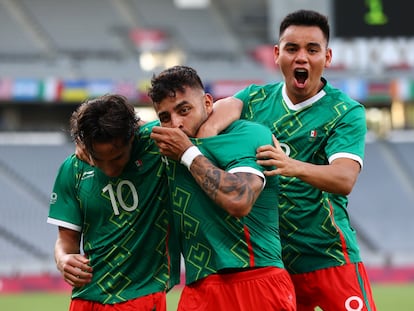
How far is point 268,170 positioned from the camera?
161 inches

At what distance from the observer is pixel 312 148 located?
4852mm

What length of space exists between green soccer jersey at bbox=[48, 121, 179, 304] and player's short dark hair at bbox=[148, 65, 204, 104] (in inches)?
20.7

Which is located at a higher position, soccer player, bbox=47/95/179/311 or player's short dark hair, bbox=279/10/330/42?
player's short dark hair, bbox=279/10/330/42

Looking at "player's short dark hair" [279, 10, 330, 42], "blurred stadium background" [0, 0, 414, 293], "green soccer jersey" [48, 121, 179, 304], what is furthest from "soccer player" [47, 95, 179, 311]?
"blurred stadium background" [0, 0, 414, 293]

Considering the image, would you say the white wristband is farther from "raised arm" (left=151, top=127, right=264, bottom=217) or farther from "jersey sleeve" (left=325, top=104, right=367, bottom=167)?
"jersey sleeve" (left=325, top=104, right=367, bottom=167)

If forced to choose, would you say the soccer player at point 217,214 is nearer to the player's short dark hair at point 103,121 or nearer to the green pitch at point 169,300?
the player's short dark hair at point 103,121

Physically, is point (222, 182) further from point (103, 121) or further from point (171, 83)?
point (103, 121)

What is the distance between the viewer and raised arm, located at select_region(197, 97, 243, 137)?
13.7 feet

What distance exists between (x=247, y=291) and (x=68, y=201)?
123 cm

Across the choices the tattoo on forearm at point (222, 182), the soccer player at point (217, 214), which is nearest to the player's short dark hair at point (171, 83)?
the soccer player at point (217, 214)

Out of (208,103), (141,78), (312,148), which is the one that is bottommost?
(312,148)

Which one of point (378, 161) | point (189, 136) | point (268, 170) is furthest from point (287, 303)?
point (378, 161)

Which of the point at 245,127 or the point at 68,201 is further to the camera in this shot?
the point at 68,201

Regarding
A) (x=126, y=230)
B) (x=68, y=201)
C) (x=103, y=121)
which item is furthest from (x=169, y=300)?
(x=103, y=121)
